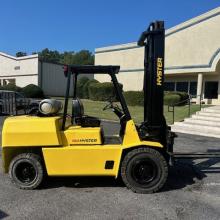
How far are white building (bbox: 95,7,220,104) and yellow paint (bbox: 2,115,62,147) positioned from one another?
20986 millimetres

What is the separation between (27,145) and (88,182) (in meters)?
1.47

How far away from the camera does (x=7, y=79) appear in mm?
43719

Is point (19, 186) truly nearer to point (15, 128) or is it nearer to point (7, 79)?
point (15, 128)

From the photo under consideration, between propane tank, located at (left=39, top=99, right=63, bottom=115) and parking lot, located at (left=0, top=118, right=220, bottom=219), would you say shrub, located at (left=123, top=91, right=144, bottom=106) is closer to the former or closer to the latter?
parking lot, located at (left=0, top=118, right=220, bottom=219)

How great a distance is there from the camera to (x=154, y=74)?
593 centimetres

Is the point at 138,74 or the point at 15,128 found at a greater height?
the point at 138,74

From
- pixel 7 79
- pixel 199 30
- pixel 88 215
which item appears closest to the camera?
pixel 88 215

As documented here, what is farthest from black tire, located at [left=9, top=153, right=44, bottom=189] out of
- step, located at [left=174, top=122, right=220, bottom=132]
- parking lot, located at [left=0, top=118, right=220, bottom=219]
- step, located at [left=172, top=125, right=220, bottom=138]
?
step, located at [left=174, top=122, right=220, bottom=132]

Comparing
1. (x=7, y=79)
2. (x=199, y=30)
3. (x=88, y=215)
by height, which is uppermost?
(x=199, y=30)

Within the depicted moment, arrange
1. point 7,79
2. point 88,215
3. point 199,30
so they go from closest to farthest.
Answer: point 88,215
point 199,30
point 7,79

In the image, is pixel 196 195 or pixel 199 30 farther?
pixel 199 30

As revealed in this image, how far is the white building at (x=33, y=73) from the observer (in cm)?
3916

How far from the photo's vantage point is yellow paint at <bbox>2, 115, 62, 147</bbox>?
18.0 ft

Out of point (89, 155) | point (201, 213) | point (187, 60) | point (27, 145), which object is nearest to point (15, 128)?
point (27, 145)
